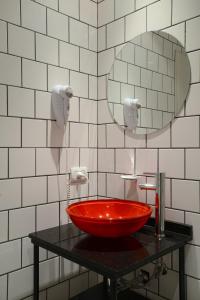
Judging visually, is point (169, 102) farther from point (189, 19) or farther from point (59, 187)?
point (59, 187)

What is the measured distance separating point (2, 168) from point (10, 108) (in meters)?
0.25

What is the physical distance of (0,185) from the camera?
109 centimetres

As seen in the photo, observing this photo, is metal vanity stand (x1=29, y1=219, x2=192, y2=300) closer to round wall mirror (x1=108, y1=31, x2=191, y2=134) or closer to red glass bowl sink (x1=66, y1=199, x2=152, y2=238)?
red glass bowl sink (x1=66, y1=199, x2=152, y2=238)

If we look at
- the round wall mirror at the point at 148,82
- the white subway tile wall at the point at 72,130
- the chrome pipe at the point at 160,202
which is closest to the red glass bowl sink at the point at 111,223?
the chrome pipe at the point at 160,202

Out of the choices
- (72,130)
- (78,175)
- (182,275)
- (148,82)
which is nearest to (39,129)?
(72,130)

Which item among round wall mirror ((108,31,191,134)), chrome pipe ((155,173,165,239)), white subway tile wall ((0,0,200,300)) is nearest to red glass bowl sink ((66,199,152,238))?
chrome pipe ((155,173,165,239))

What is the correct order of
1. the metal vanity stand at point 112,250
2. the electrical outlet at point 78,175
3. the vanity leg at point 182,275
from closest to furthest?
the metal vanity stand at point 112,250, the vanity leg at point 182,275, the electrical outlet at point 78,175

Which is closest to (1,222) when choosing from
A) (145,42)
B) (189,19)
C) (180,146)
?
(180,146)

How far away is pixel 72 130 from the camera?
135 centimetres

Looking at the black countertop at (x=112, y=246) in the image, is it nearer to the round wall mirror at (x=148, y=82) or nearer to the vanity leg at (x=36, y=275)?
the vanity leg at (x=36, y=275)

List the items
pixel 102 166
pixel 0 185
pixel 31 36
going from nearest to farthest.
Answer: pixel 0 185
pixel 31 36
pixel 102 166

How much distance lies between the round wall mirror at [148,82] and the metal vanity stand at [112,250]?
1.55 feet

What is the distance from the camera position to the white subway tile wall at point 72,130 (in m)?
1.10

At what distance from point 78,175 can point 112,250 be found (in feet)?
1.53
